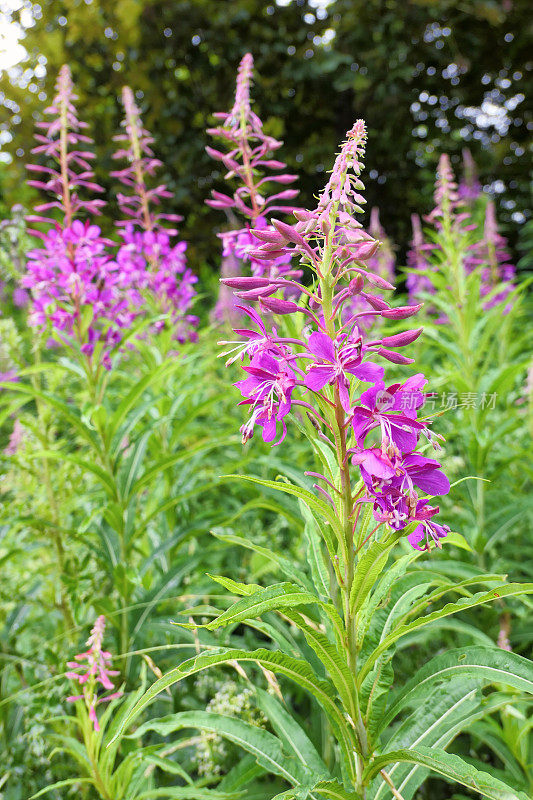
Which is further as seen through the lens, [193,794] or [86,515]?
[86,515]

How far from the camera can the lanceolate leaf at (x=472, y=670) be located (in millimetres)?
1160

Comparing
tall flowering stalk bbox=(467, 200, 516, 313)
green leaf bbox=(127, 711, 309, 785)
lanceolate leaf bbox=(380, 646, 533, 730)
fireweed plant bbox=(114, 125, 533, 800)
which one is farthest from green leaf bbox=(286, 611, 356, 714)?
tall flowering stalk bbox=(467, 200, 516, 313)

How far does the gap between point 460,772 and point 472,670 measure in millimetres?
220

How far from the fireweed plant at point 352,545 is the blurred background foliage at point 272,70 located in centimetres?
694

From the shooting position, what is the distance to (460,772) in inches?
41.1

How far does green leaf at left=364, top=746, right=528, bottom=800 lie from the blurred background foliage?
746 centimetres

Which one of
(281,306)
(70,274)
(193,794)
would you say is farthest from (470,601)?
(70,274)

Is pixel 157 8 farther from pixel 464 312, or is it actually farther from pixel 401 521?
pixel 401 521

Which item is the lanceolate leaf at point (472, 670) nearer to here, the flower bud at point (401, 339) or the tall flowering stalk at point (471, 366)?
the flower bud at point (401, 339)

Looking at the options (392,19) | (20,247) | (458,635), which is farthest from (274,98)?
(458,635)

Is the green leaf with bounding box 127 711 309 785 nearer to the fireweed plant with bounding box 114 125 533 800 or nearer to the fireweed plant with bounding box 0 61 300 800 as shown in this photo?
the fireweed plant with bounding box 114 125 533 800

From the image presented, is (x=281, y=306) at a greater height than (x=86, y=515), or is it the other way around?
(x=281, y=306)

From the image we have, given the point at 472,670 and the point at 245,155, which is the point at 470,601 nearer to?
the point at 472,670

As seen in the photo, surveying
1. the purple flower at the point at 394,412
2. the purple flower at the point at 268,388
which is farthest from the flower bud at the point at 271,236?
the purple flower at the point at 394,412
